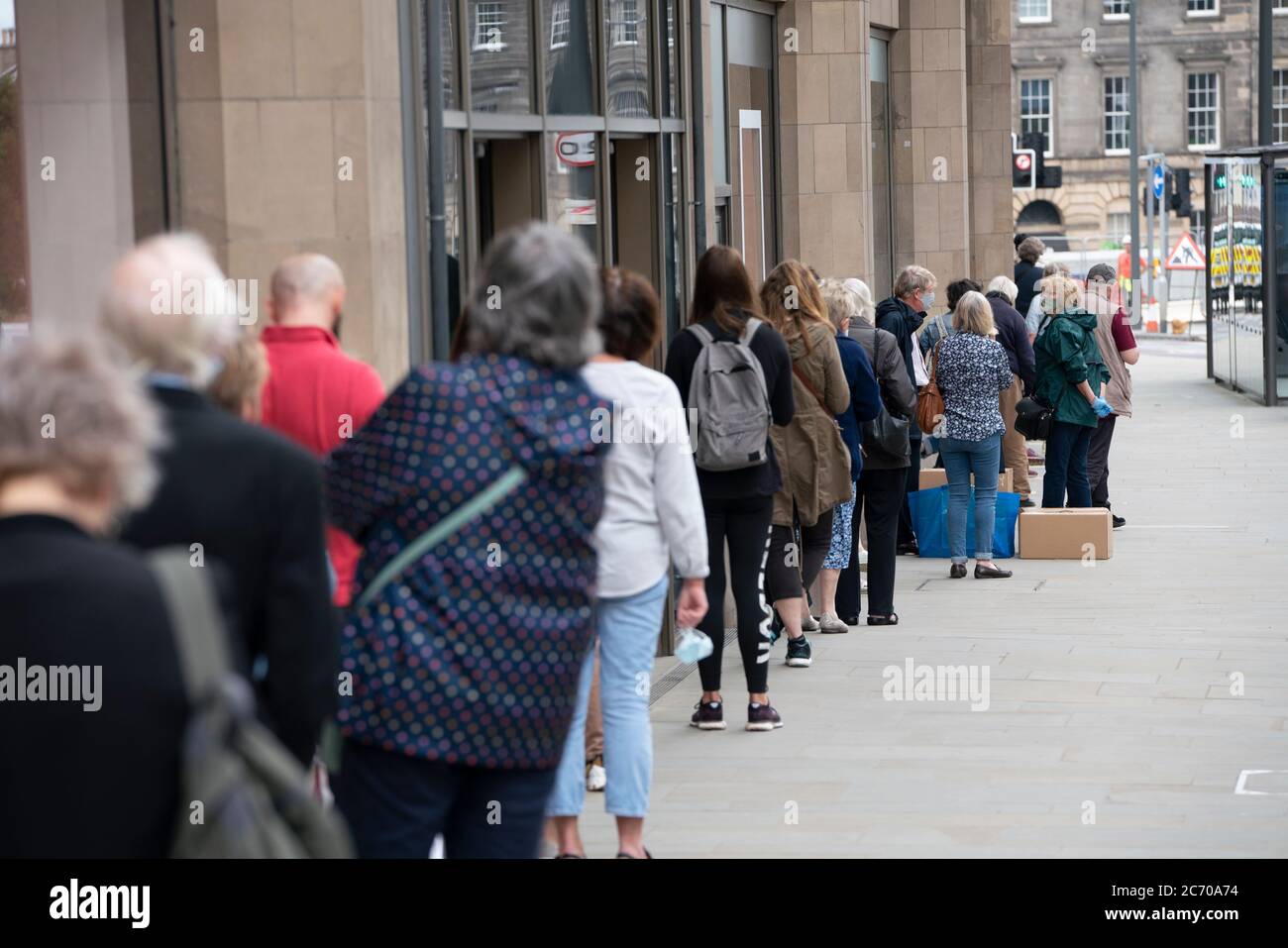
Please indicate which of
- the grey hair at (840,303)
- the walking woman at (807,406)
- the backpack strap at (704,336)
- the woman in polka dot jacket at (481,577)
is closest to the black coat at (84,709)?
the woman in polka dot jacket at (481,577)

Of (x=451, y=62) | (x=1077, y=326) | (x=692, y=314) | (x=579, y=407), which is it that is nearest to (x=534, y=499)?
(x=579, y=407)

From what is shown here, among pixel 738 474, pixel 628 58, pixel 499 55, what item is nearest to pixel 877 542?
pixel 628 58

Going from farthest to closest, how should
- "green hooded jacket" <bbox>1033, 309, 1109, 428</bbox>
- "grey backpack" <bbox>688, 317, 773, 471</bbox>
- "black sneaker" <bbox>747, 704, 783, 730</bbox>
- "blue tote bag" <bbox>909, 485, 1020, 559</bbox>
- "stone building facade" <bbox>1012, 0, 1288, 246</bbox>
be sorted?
"stone building facade" <bbox>1012, 0, 1288, 246</bbox>
"green hooded jacket" <bbox>1033, 309, 1109, 428</bbox>
"blue tote bag" <bbox>909, 485, 1020, 559</bbox>
"black sneaker" <bbox>747, 704, 783, 730</bbox>
"grey backpack" <bbox>688, 317, 773, 471</bbox>

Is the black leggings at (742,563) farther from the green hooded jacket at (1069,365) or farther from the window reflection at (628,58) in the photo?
the green hooded jacket at (1069,365)

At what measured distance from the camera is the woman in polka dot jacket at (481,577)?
376cm

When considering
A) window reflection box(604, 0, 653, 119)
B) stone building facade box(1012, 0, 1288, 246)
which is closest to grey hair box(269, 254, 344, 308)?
window reflection box(604, 0, 653, 119)

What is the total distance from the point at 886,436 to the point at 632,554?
4.56m

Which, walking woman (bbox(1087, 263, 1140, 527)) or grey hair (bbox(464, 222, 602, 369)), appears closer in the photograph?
grey hair (bbox(464, 222, 602, 369))

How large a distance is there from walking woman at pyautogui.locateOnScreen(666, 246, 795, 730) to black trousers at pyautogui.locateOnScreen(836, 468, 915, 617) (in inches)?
99.0

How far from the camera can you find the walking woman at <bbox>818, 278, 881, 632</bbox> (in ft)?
31.9

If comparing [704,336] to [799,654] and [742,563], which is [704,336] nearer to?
A: [742,563]

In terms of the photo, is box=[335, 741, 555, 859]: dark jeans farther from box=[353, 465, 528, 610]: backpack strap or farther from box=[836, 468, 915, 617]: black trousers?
box=[836, 468, 915, 617]: black trousers

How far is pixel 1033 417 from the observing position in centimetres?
1346
